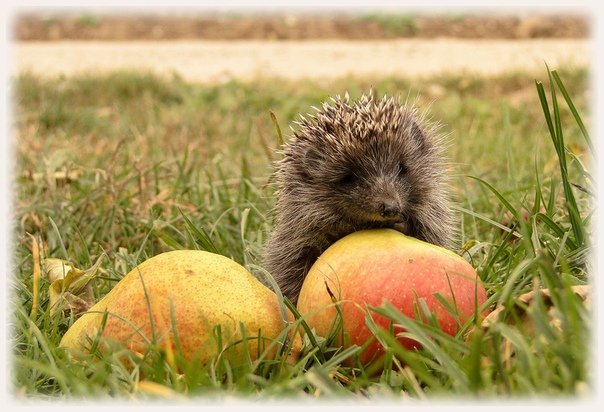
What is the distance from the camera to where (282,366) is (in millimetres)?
2754

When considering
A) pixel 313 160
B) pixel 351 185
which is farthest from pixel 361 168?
pixel 313 160

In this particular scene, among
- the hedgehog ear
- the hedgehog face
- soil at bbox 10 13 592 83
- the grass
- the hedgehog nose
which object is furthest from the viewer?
soil at bbox 10 13 592 83

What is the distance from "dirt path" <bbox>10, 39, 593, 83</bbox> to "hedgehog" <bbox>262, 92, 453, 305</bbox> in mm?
7084

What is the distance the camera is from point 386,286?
9.42 feet

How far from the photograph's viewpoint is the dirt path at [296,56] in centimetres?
1206

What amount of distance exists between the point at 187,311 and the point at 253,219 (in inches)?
83.7

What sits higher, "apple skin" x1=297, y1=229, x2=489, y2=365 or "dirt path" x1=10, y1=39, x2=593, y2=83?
"dirt path" x1=10, y1=39, x2=593, y2=83

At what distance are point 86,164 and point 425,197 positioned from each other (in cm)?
314

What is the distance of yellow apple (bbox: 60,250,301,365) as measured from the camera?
280 centimetres

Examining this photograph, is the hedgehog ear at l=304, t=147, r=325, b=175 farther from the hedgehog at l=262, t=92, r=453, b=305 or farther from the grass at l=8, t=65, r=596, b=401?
the grass at l=8, t=65, r=596, b=401

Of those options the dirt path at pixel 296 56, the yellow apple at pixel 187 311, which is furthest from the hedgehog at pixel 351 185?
the dirt path at pixel 296 56

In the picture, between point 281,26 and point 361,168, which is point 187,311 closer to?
point 361,168

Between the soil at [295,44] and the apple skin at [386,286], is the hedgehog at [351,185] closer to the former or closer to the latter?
the apple skin at [386,286]

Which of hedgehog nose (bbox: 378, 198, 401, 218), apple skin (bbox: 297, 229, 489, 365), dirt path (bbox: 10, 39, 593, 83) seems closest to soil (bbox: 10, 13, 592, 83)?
dirt path (bbox: 10, 39, 593, 83)
